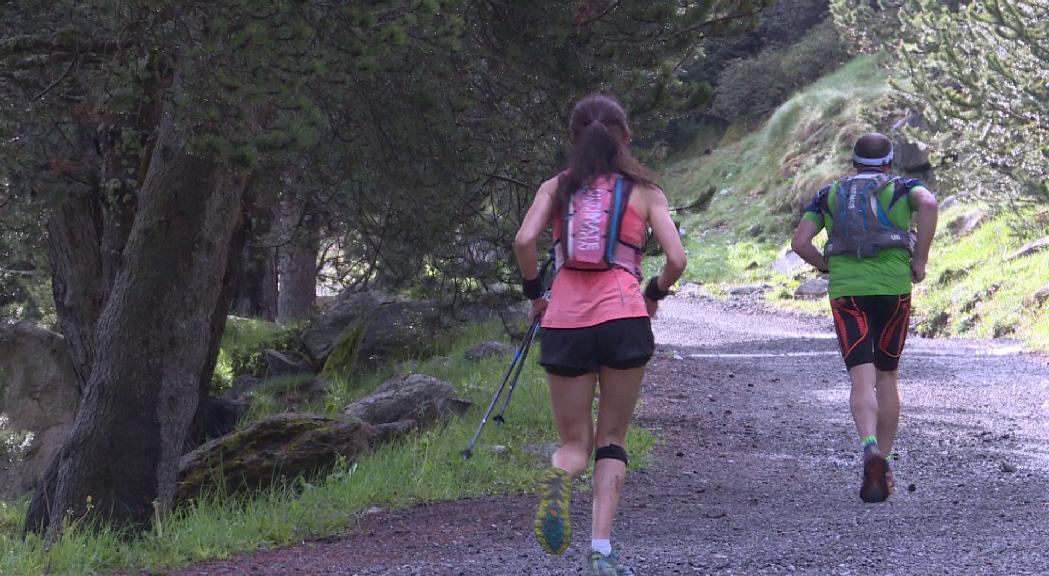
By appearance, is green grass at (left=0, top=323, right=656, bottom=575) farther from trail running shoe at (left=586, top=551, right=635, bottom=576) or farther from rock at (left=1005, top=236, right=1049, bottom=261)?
rock at (left=1005, top=236, right=1049, bottom=261)

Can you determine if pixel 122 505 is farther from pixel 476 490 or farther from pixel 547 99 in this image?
pixel 547 99

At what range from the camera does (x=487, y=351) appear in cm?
1389

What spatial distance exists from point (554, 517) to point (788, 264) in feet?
85.6

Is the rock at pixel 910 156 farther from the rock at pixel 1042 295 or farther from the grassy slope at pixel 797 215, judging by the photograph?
the rock at pixel 1042 295

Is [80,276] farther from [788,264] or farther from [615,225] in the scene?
[788,264]

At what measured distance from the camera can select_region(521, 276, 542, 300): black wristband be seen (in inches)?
198

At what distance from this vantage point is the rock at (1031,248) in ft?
67.6

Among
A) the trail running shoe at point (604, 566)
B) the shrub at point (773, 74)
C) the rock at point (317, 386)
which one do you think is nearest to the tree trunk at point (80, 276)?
the rock at point (317, 386)

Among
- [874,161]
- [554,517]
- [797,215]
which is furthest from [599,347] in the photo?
[797,215]

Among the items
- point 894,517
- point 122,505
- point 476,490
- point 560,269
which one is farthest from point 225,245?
point 894,517

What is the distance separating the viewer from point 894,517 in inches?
248

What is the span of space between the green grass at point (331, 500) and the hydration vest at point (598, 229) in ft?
8.35

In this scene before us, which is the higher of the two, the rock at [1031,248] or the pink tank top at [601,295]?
the pink tank top at [601,295]

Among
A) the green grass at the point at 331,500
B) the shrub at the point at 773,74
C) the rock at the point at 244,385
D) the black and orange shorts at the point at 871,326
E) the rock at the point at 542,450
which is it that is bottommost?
the rock at the point at 244,385
